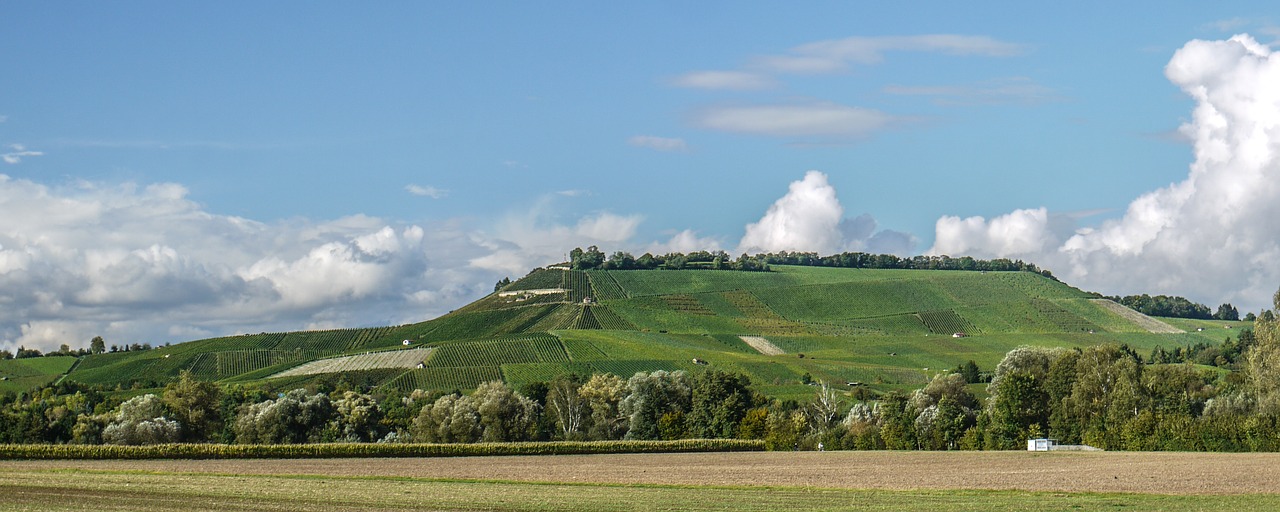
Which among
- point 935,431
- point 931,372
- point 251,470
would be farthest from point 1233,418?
point 931,372

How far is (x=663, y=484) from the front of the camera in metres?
60.2

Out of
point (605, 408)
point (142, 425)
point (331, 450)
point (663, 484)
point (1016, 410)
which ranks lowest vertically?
point (663, 484)

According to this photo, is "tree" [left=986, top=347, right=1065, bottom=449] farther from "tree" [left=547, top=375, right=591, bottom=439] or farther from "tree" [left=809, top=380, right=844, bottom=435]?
"tree" [left=547, top=375, right=591, bottom=439]

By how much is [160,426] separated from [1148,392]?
90.8m

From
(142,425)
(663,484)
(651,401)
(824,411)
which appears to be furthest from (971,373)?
(663,484)

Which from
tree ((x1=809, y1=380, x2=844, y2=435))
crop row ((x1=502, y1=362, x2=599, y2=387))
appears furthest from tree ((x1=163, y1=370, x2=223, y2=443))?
tree ((x1=809, y1=380, x2=844, y2=435))

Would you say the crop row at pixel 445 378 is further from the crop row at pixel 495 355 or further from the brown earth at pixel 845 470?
the brown earth at pixel 845 470

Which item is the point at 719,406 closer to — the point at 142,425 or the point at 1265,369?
the point at 1265,369

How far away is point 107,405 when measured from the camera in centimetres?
15300

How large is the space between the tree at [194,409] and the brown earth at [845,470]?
4961 centimetres

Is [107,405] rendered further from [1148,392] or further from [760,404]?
[1148,392]

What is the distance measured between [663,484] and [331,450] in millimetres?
45862

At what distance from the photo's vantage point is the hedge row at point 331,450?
9206 centimetres

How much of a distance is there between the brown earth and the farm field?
10cm
